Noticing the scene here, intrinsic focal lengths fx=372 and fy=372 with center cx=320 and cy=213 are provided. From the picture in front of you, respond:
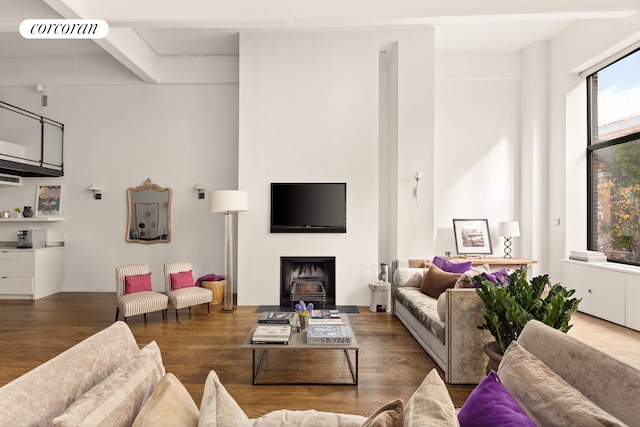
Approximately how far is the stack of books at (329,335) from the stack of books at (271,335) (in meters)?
0.18

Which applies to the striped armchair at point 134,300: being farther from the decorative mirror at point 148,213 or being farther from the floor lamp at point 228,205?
the decorative mirror at point 148,213

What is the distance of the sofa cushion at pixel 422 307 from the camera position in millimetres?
3108

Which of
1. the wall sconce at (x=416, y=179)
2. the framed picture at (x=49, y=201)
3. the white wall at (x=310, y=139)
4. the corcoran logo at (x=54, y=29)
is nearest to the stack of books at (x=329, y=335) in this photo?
the white wall at (x=310, y=139)

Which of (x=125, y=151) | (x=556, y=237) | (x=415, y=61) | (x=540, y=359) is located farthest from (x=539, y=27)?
(x=125, y=151)

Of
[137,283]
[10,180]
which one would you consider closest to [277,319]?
[137,283]

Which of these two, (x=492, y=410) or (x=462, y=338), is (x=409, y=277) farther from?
(x=492, y=410)

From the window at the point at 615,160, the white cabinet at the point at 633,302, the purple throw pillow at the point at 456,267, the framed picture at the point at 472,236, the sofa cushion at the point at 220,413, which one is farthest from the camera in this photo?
the framed picture at the point at 472,236

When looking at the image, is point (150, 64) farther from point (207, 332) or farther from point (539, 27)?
point (539, 27)

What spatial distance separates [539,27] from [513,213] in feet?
9.09

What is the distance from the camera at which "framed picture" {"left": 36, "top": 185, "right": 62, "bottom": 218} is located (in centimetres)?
621

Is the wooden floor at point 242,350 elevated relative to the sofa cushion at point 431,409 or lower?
lower

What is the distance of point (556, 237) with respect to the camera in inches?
221

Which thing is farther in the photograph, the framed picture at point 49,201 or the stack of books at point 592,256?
the framed picture at point 49,201

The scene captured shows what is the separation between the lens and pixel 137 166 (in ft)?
20.4
